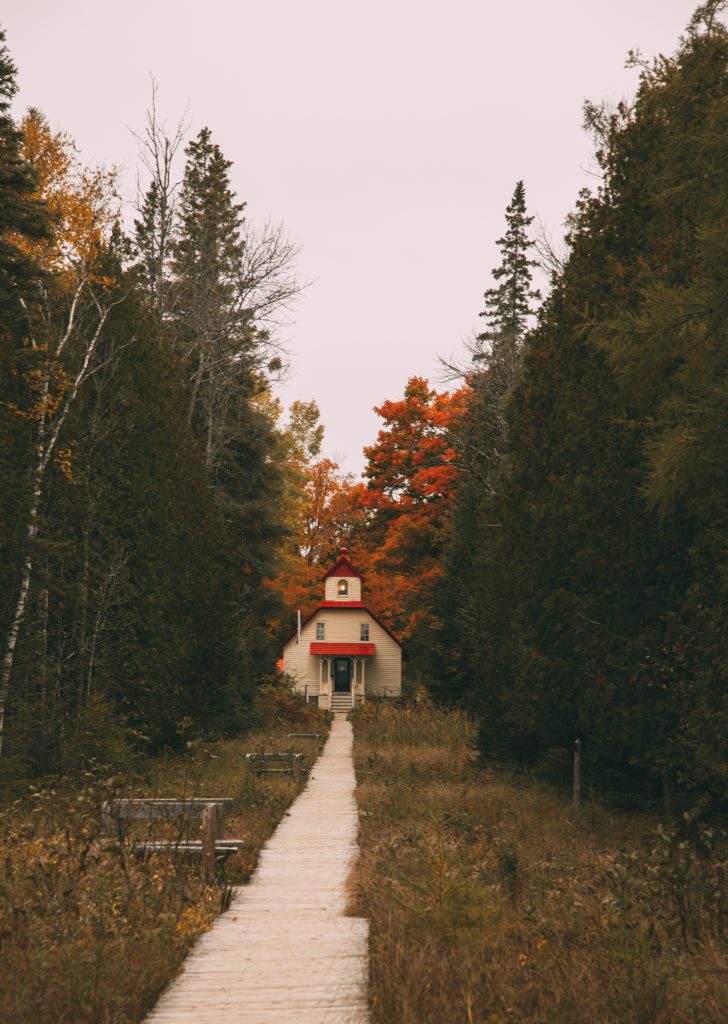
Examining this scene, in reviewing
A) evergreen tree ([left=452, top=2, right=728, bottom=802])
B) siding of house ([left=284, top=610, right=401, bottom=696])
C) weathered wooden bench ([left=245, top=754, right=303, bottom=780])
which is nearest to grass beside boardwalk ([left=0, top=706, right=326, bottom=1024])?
evergreen tree ([left=452, top=2, right=728, bottom=802])

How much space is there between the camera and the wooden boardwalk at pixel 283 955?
231 inches

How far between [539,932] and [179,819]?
167 inches

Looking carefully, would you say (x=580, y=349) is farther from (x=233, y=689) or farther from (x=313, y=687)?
(x=313, y=687)

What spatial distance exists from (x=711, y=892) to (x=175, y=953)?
159 inches

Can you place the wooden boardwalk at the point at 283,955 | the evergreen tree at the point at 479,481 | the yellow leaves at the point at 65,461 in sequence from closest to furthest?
the wooden boardwalk at the point at 283,955, the yellow leaves at the point at 65,461, the evergreen tree at the point at 479,481

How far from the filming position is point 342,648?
181 ft

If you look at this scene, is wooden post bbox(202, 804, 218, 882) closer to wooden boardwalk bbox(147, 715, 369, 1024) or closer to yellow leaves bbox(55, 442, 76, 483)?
wooden boardwalk bbox(147, 715, 369, 1024)

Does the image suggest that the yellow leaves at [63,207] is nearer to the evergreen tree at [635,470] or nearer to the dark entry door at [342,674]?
the evergreen tree at [635,470]

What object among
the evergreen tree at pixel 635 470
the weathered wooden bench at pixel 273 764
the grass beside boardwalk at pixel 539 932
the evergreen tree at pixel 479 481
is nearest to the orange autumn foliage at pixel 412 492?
the evergreen tree at pixel 479 481

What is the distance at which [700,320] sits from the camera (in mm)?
10875

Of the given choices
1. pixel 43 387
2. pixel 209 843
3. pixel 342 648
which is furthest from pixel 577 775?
pixel 342 648

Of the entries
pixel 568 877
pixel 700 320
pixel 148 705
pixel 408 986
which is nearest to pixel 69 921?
pixel 408 986

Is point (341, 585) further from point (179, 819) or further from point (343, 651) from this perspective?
point (179, 819)

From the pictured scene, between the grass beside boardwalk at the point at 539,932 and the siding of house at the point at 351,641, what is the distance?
4294 cm
